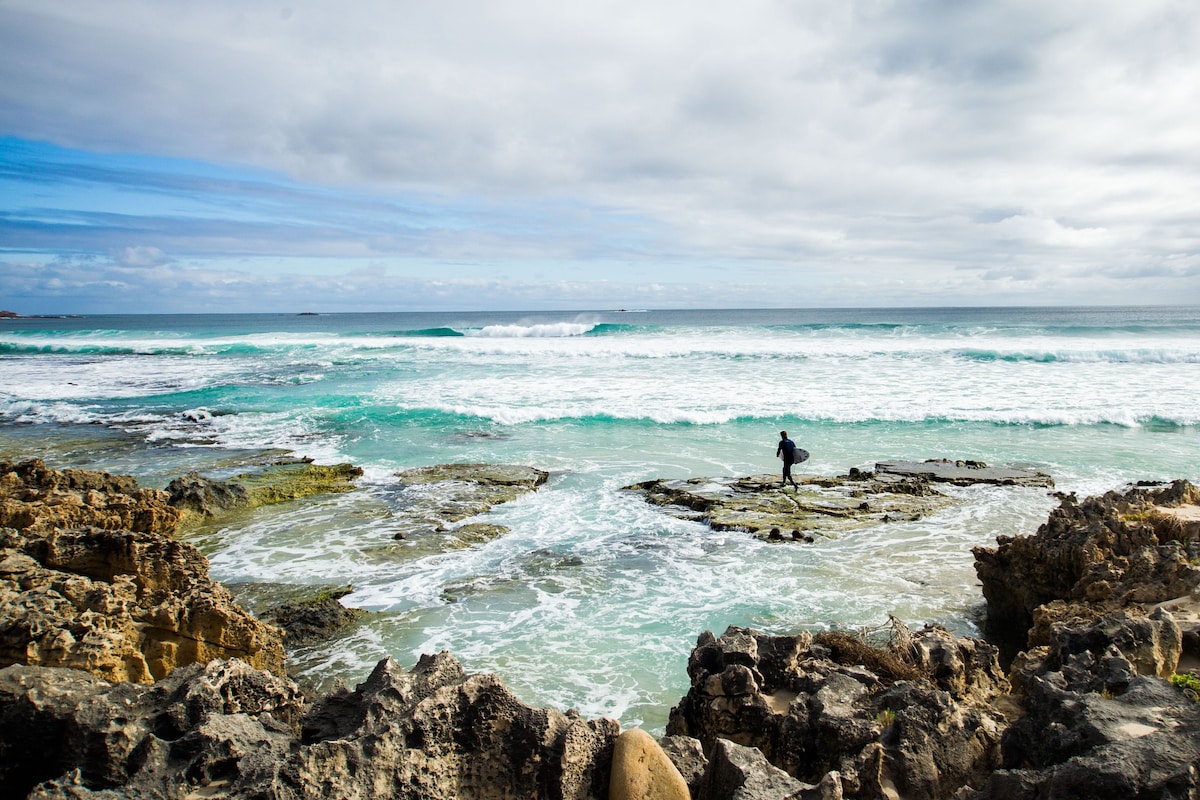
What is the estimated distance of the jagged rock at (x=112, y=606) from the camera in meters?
4.30

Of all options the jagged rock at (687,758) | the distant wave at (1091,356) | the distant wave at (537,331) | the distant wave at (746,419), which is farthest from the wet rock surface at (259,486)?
the distant wave at (537,331)

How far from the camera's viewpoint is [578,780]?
10.7 feet

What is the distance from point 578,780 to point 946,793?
1.82 m

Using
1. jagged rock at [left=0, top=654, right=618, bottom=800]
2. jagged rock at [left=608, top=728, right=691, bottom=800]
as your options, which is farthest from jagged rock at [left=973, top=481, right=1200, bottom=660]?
jagged rock at [left=0, top=654, right=618, bottom=800]

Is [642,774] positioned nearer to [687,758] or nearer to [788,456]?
[687,758]

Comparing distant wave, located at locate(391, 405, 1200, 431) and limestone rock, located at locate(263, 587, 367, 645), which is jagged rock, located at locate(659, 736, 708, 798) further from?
distant wave, located at locate(391, 405, 1200, 431)

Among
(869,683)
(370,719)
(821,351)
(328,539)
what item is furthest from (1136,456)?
(821,351)

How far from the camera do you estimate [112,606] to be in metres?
4.94

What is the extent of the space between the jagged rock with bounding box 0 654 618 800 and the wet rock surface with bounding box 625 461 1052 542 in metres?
7.12

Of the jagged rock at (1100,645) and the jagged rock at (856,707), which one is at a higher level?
the jagged rock at (1100,645)

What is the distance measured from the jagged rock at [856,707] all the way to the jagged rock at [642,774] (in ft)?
2.85

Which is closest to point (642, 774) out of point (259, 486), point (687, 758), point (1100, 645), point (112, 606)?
point (687, 758)

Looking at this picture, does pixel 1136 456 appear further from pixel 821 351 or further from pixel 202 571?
pixel 821 351

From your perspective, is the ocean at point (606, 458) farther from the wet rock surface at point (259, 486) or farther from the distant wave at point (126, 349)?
the distant wave at point (126, 349)
